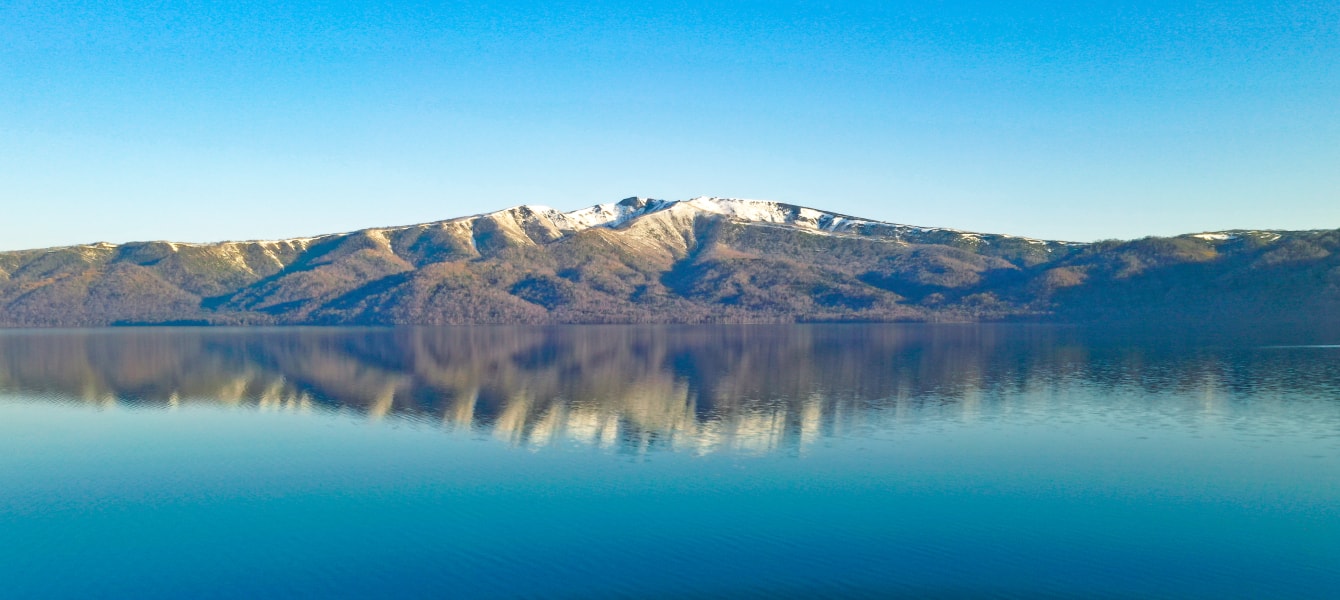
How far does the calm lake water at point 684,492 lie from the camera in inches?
1604

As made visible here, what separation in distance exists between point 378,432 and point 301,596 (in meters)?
44.1

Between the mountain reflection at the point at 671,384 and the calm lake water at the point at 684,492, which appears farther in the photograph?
the mountain reflection at the point at 671,384

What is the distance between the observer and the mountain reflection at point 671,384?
277 ft

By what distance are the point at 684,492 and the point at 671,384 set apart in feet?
217

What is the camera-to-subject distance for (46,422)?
9081 centimetres

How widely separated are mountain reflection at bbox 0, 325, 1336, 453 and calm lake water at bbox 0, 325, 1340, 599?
0.96 m

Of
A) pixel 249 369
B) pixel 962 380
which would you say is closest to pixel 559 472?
pixel 962 380

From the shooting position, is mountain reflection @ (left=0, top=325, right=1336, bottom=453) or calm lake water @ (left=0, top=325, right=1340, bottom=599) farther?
mountain reflection @ (left=0, top=325, right=1336, bottom=453)

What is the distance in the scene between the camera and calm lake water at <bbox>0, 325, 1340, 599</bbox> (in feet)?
134

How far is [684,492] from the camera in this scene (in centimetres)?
5541

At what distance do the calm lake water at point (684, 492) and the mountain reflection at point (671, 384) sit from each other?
957 mm

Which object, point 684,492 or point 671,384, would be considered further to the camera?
point 671,384

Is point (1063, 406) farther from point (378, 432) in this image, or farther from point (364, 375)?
point (364, 375)

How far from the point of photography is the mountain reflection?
84438mm
